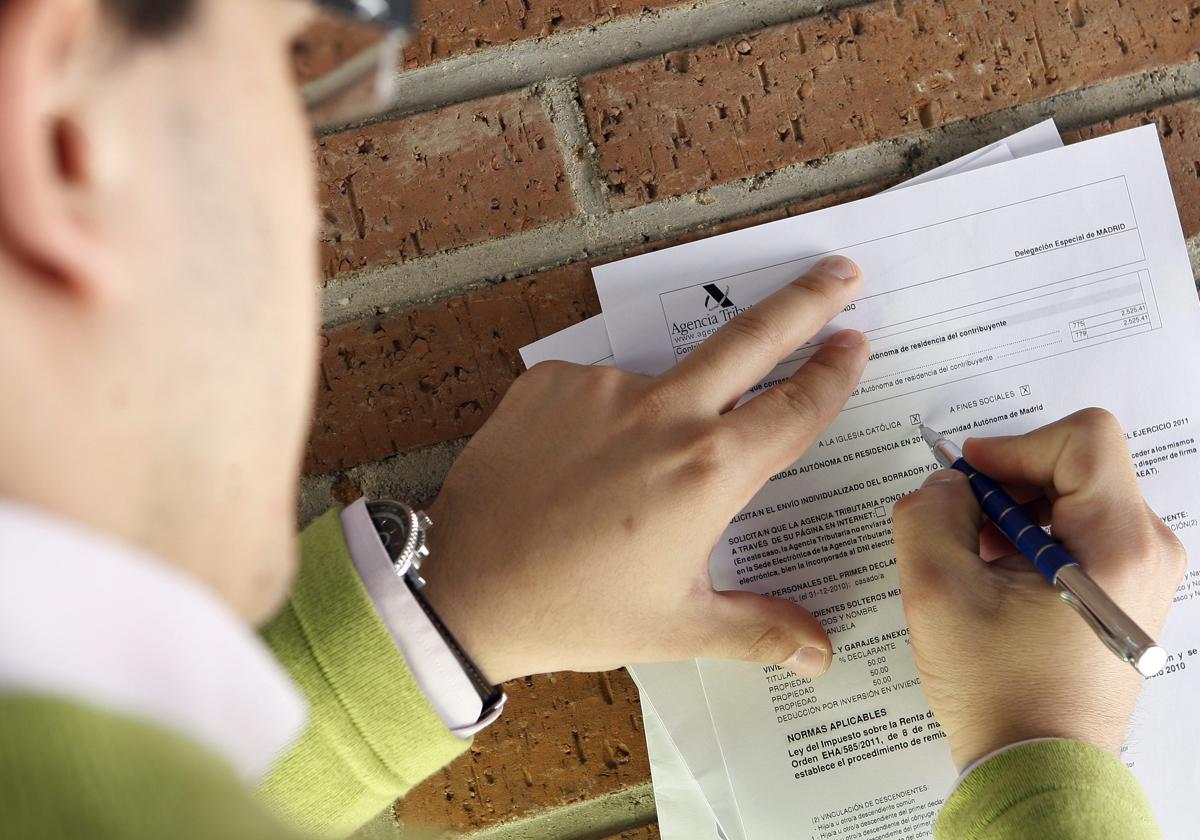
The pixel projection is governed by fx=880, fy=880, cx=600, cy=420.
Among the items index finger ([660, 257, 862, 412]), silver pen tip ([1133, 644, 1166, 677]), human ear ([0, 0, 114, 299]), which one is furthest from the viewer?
index finger ([660, 257, 862, 412])

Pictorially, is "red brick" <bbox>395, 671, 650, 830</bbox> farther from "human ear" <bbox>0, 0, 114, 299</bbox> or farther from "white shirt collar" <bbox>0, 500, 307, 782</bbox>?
"human ear" <bbox>0, 0, 114, 299</bbox>

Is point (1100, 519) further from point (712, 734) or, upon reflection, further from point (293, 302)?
point (293, 302)

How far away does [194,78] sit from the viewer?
270 mm

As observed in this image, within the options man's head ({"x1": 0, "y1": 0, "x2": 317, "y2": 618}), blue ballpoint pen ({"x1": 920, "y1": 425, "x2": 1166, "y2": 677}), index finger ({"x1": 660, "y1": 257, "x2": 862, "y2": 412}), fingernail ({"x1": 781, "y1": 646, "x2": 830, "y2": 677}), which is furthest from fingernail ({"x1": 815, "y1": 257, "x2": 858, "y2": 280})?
man's head ({"x1": 0, "y1": 0, "x2": 317, "y2": 618})

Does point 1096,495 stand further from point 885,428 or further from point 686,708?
point 686,708

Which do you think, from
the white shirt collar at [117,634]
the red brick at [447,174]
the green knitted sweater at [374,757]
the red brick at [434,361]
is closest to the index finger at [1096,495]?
the green knitted sweater at [374,757]

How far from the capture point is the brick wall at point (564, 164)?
1.96 feet

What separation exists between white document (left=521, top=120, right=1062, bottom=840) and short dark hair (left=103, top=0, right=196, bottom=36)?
1.15 ft

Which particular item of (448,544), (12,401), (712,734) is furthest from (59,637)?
(712,734)

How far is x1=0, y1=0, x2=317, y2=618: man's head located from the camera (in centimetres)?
24

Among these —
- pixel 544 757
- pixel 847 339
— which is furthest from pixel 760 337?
pixel 544 757

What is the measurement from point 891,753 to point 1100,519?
0.21 meters

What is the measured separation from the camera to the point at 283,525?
1.12ft

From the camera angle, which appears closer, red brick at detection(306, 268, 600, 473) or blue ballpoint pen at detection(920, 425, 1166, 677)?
blue ballpoint pen at detection(920, 425, 1166, 677)
